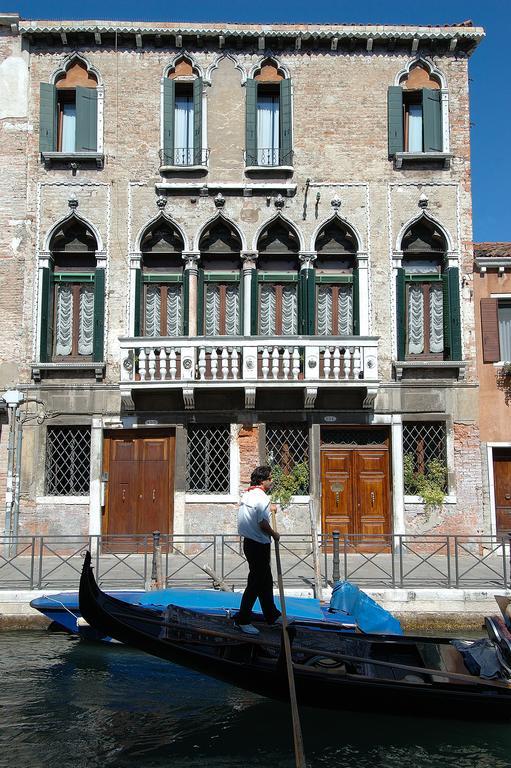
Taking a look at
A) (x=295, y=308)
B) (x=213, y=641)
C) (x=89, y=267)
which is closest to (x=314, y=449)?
→ (x=295, y=308)

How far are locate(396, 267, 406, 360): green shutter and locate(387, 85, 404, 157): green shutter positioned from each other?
2.42 m

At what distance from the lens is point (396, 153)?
1377cm

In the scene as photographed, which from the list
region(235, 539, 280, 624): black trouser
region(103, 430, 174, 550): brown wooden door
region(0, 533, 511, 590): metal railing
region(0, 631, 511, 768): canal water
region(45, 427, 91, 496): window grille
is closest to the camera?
region(0, 631, 511, 768): canal water

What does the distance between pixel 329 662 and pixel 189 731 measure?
4.47ft

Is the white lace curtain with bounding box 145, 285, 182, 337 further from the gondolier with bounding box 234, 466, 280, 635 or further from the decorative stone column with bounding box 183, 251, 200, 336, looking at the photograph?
the gondolier with bounding box 234, 466, 280, 635

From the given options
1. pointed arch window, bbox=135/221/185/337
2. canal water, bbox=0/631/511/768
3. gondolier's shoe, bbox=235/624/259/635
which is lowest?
canal water, bbox=0/631/511/768

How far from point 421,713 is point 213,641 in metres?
1.94

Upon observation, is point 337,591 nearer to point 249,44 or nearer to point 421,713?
point 421,713

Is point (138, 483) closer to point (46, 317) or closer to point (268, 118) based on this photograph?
point (46, 317)

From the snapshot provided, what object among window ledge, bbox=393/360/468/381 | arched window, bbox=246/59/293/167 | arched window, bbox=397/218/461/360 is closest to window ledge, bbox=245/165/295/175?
arched window, bbox=246/59/293/167

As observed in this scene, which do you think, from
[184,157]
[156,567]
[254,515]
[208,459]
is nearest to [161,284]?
[184,157]

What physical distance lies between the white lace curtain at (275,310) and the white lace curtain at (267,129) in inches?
97.8

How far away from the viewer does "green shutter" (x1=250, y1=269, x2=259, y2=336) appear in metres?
13.6

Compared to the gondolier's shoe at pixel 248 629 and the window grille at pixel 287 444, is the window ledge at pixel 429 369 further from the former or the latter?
the gondolier's shoe at pixel 248 629
